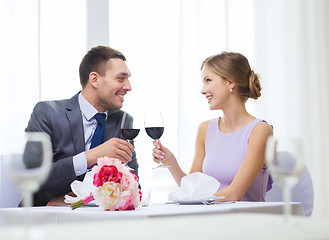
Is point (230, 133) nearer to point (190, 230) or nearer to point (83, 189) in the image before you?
point (83, 189)

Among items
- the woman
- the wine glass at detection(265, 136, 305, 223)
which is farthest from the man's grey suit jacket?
the wine glass at detection(265, 136, 305, 223)

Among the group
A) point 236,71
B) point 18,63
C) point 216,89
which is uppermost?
point 18,63

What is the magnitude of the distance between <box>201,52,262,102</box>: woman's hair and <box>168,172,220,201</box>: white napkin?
976 mm

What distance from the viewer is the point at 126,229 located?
84 cm

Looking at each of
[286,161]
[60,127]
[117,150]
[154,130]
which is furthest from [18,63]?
[286,161]

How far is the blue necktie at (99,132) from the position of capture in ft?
8.20

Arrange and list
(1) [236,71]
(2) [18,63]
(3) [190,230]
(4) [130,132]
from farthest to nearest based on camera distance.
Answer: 1. (2) [18,63]
2. (1) [236,71]
3. (4) [130,132]
4. (3) [190,230]

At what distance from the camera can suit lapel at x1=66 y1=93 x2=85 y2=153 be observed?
2.42 meters

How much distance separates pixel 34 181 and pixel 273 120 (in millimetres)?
3519

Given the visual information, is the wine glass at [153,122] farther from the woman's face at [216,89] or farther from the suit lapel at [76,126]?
the woman's face at [216,89]

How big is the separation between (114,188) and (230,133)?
4.08 ft

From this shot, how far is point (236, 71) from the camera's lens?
2.63 m

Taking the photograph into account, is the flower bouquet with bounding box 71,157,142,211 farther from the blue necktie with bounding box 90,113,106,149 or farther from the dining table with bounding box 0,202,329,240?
the blue necktie with bounding box 90,113,106,149

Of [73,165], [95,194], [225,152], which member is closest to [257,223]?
[95,194]
